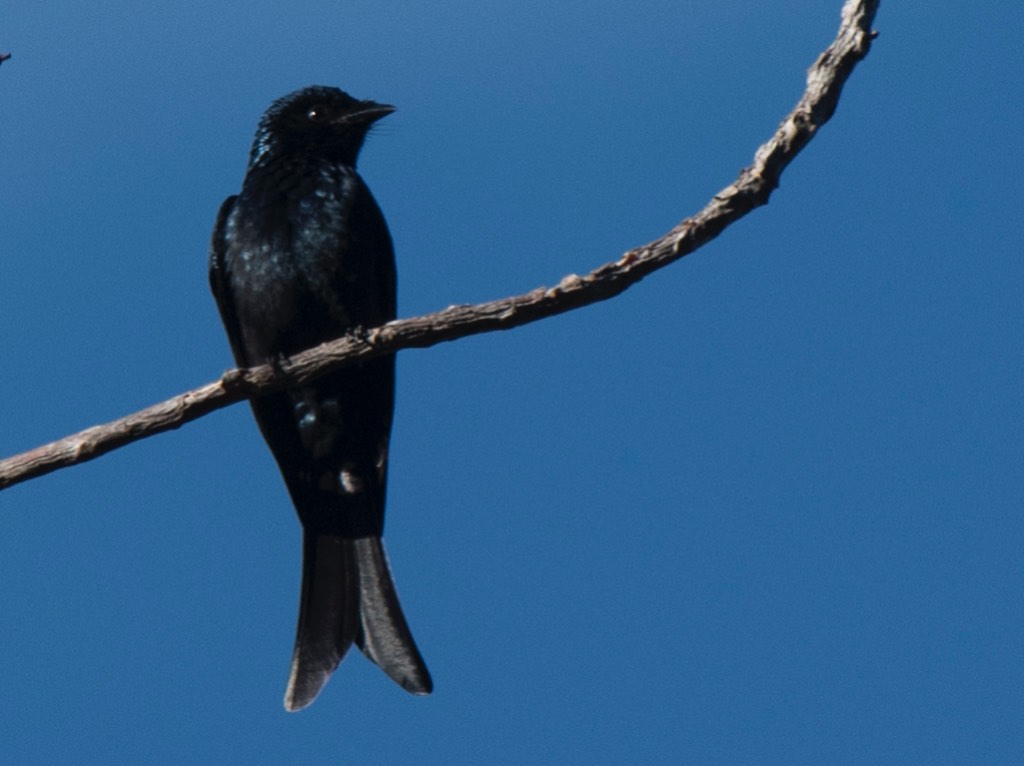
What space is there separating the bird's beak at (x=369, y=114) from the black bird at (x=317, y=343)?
0.32 metres

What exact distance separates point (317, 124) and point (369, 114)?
212mm

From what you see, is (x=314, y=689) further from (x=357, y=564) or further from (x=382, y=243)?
(x=382, y=243)

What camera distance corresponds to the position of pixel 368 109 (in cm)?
578

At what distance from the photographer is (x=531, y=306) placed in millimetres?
3430

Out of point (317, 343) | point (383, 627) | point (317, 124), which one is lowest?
point (383, 627)

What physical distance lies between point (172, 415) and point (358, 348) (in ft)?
1.64

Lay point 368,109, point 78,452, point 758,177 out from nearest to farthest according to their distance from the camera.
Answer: point 758,177, point 78,452, point 368,109

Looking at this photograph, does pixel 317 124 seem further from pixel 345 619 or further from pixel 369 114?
pixel 345 619

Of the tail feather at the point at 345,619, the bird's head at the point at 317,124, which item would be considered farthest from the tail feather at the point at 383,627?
the bird's head at the point at 317,124

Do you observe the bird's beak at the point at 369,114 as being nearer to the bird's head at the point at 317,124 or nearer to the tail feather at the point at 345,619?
the bird's head at the point at 317,124

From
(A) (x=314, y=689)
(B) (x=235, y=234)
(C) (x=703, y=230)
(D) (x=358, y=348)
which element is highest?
(B) (x=235, y=234)

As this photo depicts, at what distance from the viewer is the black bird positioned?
496cm

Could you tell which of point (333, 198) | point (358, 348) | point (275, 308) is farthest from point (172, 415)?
point (333, 198)

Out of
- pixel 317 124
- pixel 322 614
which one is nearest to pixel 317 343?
pixel 322 614
